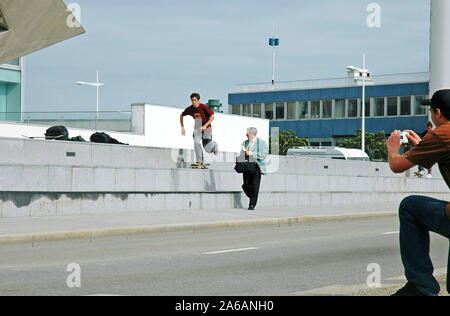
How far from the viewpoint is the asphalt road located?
Result: 769cm

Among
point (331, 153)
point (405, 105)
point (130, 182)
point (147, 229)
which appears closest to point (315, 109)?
point (405, 105)

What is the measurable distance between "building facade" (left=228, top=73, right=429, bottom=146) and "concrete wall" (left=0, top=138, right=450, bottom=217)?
52.9 metres

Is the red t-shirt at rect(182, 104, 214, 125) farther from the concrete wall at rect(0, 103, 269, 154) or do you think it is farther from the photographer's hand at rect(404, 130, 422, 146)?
the concrete wall at rect(0, 103, 269, 154)

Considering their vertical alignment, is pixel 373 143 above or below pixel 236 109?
below

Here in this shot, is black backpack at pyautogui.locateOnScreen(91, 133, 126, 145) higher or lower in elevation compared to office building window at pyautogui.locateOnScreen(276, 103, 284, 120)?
lower

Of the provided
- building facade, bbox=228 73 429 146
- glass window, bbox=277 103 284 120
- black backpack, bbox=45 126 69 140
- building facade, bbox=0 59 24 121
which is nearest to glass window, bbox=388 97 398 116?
building facade, bbox=228 73 429 146

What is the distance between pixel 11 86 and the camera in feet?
139

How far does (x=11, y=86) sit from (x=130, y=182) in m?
26.3

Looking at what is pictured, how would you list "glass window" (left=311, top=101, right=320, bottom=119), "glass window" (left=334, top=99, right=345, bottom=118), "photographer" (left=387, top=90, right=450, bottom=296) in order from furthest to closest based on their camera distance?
"glass window" (left=311, top=101, right=320, bottom=119)
"glass window" (left=334, top=99, right=345, bottom=118)
"photographer" (left=387, top=90, right=450, bottom=296)

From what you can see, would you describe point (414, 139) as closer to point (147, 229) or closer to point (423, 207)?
point (423, 207)

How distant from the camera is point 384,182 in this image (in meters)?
30.0
